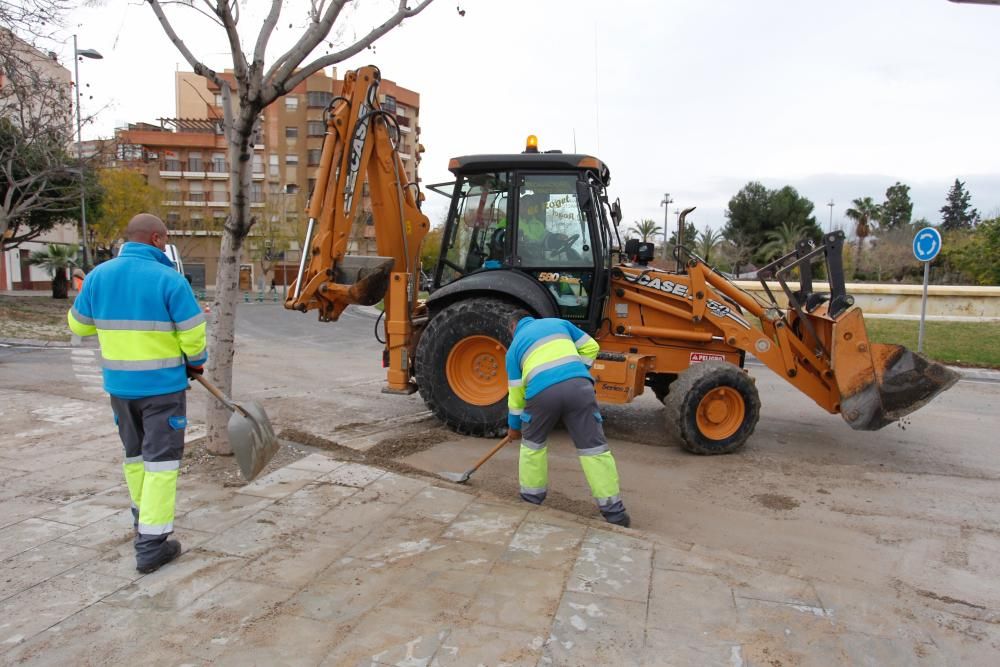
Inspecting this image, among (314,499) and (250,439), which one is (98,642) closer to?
(250,439)

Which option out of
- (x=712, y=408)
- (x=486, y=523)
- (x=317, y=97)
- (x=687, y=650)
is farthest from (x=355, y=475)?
(x=317, y=97)

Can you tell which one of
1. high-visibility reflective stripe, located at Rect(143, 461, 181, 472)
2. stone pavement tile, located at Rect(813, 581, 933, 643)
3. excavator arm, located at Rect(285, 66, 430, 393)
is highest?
excavator arm, located at Rect(285, 66, 430, 393)

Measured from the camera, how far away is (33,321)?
54.5ft

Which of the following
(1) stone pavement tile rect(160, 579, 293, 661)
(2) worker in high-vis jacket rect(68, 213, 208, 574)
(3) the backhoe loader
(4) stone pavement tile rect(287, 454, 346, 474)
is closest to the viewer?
(1) stone pavement tile rect(160, 579, 293, 661)

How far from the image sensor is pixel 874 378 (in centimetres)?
601

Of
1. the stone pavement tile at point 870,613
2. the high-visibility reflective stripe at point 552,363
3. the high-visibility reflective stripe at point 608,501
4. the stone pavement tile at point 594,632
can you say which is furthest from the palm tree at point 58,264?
the stone pavement tile at point 870,613

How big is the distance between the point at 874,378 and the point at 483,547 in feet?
13.3

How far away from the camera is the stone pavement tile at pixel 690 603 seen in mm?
3105

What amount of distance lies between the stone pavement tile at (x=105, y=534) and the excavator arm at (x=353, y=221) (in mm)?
2940

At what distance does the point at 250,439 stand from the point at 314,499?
29.5 inches

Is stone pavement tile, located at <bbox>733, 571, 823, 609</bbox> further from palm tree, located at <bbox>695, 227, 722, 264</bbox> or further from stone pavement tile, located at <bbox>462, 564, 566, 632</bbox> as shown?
palm tree, located at <bbox>695, 227, 722, 264</bbox>

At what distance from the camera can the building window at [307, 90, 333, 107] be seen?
5634 centimetres

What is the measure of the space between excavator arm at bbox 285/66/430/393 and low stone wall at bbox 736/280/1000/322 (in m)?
15.0

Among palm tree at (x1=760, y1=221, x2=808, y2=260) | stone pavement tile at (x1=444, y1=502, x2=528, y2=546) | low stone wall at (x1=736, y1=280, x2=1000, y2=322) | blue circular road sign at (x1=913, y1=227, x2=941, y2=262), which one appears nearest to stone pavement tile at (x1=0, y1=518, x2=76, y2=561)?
stone pavement tile at (x1=444, y1=502, x2=528, y2=546)
